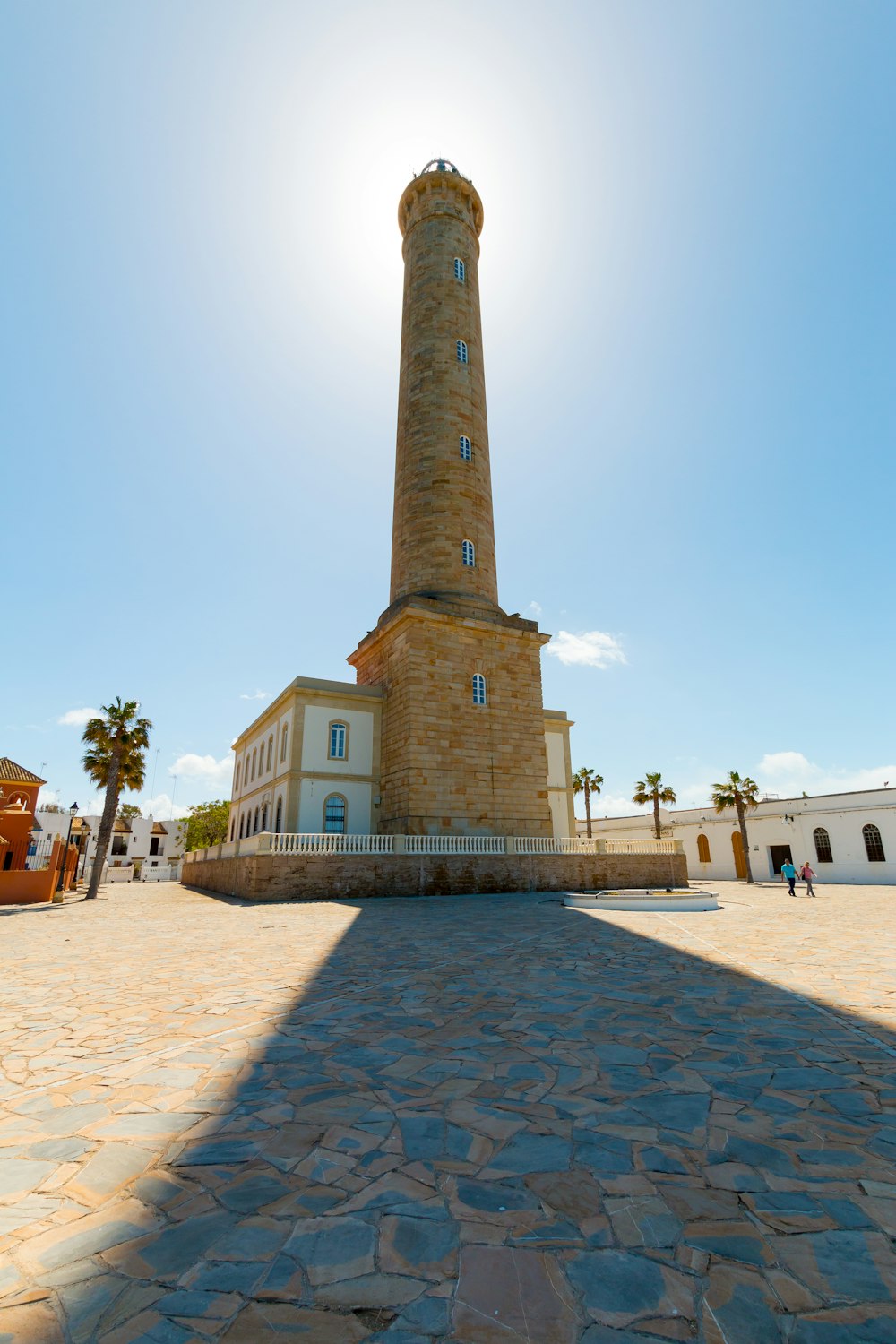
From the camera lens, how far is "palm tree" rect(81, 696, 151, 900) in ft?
76.3

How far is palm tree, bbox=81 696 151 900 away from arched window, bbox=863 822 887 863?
37382mm

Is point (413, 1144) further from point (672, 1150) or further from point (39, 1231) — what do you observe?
point (39, 1231)

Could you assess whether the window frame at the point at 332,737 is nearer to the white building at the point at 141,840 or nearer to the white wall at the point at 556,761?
the white wall at the point at 556,761

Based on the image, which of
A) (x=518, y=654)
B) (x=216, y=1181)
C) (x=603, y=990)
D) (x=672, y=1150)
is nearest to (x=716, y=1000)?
(x=603, y=990)

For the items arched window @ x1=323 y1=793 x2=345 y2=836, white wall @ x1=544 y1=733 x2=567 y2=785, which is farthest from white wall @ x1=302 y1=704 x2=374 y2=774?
white wall @ x1=544 y1=733 x2=567 y2=785

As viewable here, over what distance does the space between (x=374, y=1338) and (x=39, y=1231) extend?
149 centimetres

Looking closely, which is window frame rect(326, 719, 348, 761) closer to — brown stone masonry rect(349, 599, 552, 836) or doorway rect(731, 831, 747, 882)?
brown stone masonry rect(349, 599, 552, 836)

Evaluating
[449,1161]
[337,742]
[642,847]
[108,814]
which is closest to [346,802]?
[337,742]

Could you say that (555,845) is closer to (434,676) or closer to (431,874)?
(431,874)

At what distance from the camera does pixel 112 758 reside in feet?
77.2

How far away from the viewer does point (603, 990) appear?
6.41m

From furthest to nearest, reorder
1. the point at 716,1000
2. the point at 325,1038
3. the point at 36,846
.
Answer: the point at 36,846 < the point at 716,1000 < the point at 325,1038

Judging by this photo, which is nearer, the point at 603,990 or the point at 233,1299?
the point at 233,1299

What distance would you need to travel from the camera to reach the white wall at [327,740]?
23062 millimetres
